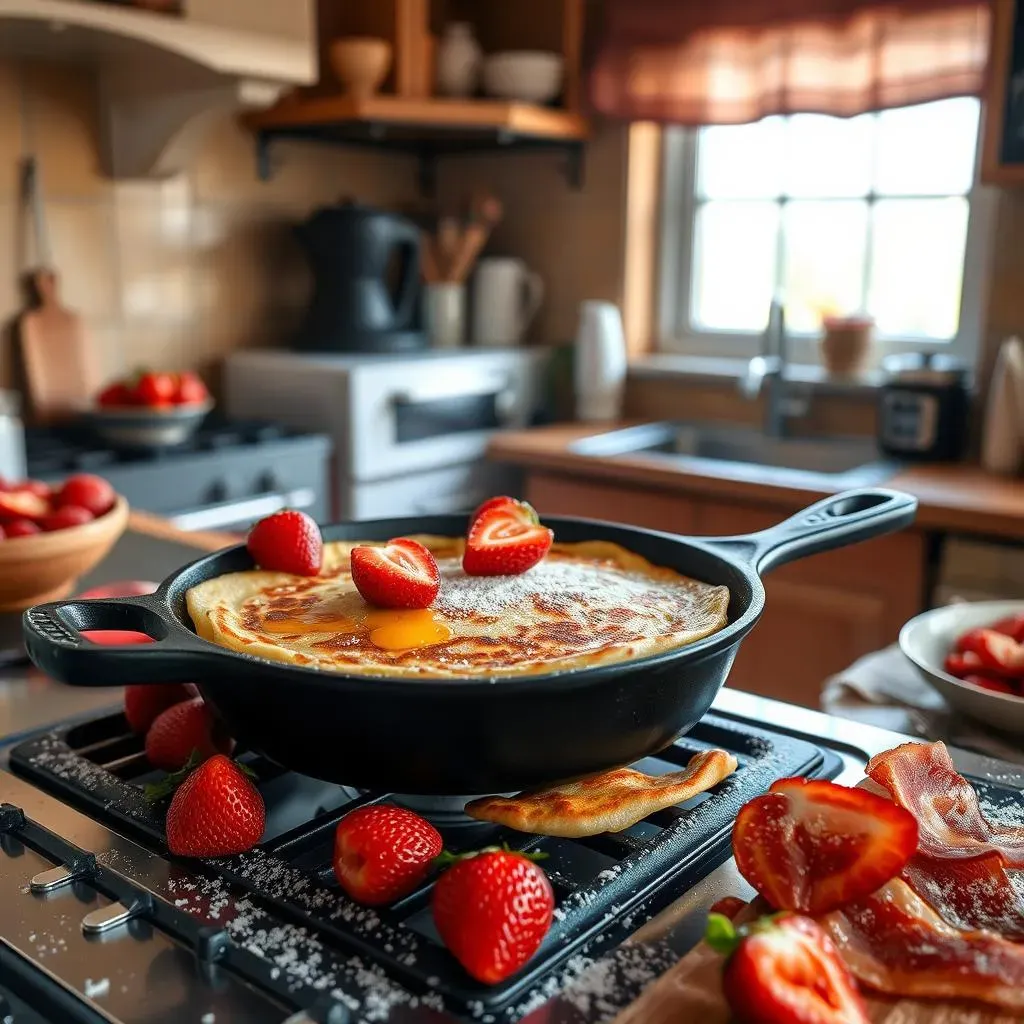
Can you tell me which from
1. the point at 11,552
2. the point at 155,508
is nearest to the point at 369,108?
the point at 155,508

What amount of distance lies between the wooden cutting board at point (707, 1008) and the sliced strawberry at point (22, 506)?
0.91 meters

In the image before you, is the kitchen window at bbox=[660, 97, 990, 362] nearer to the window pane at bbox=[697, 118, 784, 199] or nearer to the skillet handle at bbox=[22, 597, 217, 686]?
the window pane at bbox=[697, 118, 784, 199]

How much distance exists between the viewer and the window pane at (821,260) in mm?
2771

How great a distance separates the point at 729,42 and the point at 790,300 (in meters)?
0.66

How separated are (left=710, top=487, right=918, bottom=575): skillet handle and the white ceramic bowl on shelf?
87.0 inches

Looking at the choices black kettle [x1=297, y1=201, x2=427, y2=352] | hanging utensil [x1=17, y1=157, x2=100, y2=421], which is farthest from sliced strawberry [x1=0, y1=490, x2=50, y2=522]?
black kettle [x1=297, y1=201, x2=427, y2=352]

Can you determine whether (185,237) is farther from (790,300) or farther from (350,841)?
(350,841)

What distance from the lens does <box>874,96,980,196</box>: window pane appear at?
254 cm

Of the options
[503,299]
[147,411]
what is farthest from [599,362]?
[147,411]

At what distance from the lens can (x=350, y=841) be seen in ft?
1.92

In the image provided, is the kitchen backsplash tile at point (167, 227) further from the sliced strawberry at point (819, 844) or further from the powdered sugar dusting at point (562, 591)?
the sliced strawberry at point (819, 844)

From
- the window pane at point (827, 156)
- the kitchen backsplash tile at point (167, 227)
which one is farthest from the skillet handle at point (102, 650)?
the window pane at point (827, 156)

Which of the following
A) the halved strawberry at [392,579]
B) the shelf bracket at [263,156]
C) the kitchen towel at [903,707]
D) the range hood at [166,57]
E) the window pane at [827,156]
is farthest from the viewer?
the shelf bracket at [263,156]

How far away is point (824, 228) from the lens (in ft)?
9.22
